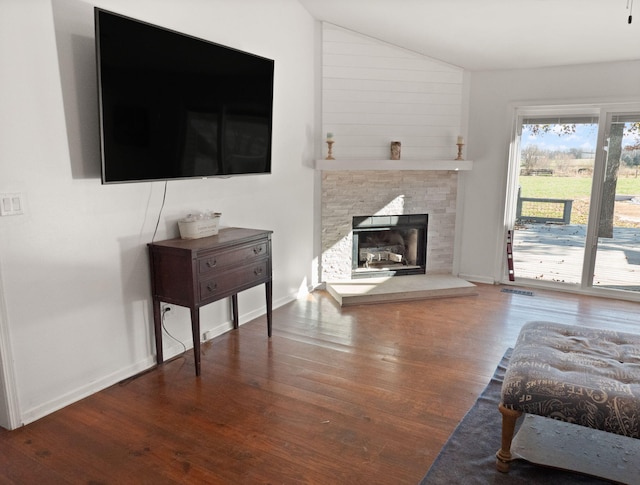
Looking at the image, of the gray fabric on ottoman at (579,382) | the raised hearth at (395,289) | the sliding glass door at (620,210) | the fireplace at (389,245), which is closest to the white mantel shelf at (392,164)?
the fireplace at (389,245)

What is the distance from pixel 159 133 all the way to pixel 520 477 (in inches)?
102

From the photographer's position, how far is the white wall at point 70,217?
7.55 feet

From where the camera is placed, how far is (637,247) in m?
4.64

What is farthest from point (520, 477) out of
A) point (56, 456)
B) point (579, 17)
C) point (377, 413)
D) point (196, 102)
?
point (579, 17)

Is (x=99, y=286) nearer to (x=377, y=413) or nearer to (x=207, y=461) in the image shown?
(x=207, y=461)

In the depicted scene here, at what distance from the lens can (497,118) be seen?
503cm

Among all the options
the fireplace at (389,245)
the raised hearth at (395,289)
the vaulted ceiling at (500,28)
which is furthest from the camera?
the fireplace at (389,245)

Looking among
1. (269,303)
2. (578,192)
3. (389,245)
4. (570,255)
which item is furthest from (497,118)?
(269,303)

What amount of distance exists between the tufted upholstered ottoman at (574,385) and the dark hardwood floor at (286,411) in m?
0.48

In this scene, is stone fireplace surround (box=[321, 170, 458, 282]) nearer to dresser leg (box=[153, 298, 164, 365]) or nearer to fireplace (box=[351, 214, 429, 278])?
fireplace (box=[351, 214, 429, 278])

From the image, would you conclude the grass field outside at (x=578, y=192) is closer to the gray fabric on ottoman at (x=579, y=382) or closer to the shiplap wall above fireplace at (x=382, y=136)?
the shiplap wall above fireplace at (x=382, y=136)

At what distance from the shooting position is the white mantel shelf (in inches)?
183

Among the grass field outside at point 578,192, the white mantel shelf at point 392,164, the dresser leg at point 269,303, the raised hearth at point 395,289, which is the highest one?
the white mantel shelf at point 392,164

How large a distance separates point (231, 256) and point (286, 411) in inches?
43.5
